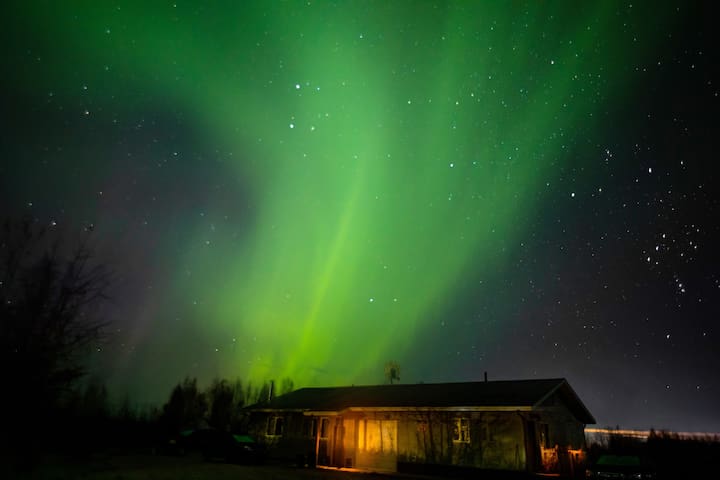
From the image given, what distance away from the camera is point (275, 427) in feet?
104

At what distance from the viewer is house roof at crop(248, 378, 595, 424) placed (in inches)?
900

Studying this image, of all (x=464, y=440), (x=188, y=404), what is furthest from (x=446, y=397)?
(x=188, y=404)

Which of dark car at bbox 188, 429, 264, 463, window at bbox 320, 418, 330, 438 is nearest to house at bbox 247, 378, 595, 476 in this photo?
window at bbox 320, 418, 330, 438

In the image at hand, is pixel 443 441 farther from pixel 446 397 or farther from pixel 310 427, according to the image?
pixel 310 427

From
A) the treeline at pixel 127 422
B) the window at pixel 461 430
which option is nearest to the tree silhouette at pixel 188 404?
the treeline at pixel 127 422

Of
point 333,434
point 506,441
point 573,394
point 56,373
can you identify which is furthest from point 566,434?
point 56,373

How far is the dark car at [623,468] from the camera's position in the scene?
17047 mm

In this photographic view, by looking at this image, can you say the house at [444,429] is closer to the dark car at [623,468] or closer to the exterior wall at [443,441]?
the exterior wall at [443,441]

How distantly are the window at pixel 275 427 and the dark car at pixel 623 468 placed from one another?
20036mm

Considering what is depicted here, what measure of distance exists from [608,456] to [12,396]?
66.0 ft

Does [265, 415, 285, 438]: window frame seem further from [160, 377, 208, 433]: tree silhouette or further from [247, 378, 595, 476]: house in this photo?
[160, 377, 208, 433]: tree silhouette

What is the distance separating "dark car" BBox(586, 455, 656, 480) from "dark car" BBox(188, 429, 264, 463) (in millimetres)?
17347

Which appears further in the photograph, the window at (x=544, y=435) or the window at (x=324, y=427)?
the window at (x=324, y=427)

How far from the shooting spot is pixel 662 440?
34750mm
